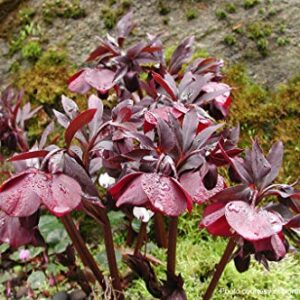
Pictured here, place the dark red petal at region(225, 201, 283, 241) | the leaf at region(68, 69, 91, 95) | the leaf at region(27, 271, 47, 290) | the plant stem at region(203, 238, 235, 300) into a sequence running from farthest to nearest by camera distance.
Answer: the leaf at region(27, 271, 47, 290), the leaf at region(68, 69, 91, 95), the plant stem at region(203, 238, 235, 300), the dark red petal at region(225, 201, 283, 241)

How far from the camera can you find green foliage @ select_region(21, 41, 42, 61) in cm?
199

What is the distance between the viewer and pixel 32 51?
1987 mm

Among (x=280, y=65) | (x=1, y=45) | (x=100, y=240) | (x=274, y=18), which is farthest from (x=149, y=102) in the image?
(x=1, y=45)

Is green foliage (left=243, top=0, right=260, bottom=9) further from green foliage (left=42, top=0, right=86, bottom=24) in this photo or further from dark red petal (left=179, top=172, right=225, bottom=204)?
dark red petal (left=179, top=172, right=225, bottom=204)

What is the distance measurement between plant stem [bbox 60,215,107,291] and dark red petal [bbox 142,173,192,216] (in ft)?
0.91

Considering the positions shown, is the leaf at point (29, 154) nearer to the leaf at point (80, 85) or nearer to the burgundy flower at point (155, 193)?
the burgundy flower at point (155, 193)

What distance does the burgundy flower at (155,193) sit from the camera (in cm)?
78

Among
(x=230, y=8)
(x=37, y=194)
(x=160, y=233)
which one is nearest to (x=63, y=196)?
(x=37, y=194)

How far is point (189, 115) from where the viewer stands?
3.02ft

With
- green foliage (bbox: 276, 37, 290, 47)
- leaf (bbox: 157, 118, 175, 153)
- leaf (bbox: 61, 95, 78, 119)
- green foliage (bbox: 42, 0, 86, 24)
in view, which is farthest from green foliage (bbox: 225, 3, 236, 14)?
leaf (bbox: 157, 118, 175, 153)

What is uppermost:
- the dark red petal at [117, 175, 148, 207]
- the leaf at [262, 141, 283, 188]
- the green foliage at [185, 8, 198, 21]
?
the dark red petal at [117, 175, 148, 207]

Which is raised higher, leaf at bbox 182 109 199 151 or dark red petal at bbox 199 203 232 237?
leaf at bbox 182 109 199 151

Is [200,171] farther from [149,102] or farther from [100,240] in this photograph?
[100,240]

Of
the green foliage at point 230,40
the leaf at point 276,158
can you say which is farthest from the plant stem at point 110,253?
the green foliage at point 230,40
